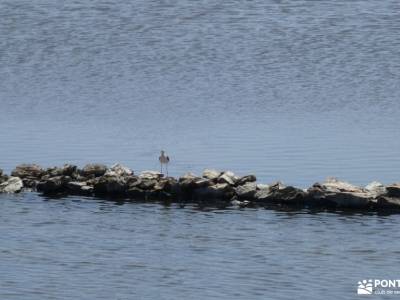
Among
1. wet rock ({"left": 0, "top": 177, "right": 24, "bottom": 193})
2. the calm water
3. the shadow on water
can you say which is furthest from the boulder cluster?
the calm water

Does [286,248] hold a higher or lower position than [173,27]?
lower

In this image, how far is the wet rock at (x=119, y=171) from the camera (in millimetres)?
41188

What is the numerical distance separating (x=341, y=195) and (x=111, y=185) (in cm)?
679

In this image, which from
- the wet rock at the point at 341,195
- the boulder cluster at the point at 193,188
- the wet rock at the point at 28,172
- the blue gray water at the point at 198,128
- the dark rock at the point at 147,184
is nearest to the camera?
the blue gray water at the point at 198,128

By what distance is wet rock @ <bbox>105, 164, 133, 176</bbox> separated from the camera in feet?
135

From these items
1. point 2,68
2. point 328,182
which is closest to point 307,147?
point 328,182

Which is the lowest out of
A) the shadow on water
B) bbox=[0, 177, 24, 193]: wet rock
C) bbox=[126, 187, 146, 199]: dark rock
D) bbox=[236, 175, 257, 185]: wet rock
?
the shadow on water

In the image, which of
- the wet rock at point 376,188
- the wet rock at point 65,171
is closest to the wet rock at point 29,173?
the wet rock at point 65,171

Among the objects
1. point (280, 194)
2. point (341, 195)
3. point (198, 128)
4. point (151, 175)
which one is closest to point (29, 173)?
point (151, 175)

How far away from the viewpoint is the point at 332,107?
54.8 m

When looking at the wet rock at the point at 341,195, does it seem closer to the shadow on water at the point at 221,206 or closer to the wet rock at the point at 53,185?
the shadow on water at the point at 221,206

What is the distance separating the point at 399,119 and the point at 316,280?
2075cm

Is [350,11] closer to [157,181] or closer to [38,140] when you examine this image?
[38,140]

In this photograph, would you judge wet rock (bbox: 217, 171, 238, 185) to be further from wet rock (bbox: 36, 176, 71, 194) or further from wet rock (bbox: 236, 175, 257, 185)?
wet rock (bbox: 36, 176, 71, 194)
